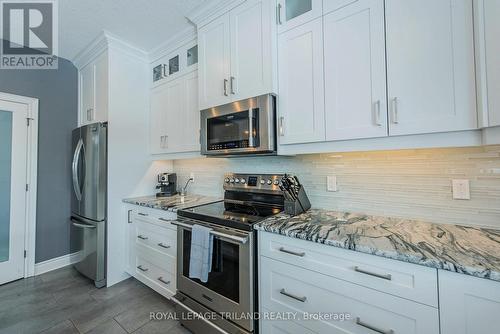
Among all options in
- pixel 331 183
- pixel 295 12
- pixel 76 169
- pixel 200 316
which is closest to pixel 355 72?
pixel 295 12

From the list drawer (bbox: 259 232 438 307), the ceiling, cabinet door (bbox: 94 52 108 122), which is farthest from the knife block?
cabinet door (bbox: 94 52 108 122)

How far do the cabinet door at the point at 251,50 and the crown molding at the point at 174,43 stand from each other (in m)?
0.68

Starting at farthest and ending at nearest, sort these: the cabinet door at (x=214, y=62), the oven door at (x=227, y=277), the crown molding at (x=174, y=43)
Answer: the crown molding at (x=174, y=43)
the cabinet door at (x=214, y=62)
the oven door at (x=227, y=277)

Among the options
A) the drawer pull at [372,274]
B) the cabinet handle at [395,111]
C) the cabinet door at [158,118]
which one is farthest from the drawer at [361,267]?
the cabinet door at [158,118]

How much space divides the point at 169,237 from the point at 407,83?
2.12 m

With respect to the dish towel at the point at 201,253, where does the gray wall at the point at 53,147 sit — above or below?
above

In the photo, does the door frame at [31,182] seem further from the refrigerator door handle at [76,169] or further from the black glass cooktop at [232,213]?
the black glass cooktop at [232,213]

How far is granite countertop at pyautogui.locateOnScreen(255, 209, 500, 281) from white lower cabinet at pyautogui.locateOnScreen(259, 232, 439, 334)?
0.18 feet

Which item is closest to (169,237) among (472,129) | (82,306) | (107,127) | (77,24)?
(82,306)

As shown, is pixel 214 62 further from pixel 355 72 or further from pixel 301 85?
pixel 355 72

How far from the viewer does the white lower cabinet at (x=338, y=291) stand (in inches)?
36.0

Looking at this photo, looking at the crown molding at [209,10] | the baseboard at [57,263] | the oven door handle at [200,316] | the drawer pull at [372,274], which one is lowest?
the baseboard at [57,263]

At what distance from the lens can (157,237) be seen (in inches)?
83.4

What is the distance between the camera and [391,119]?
1207 millimetres
